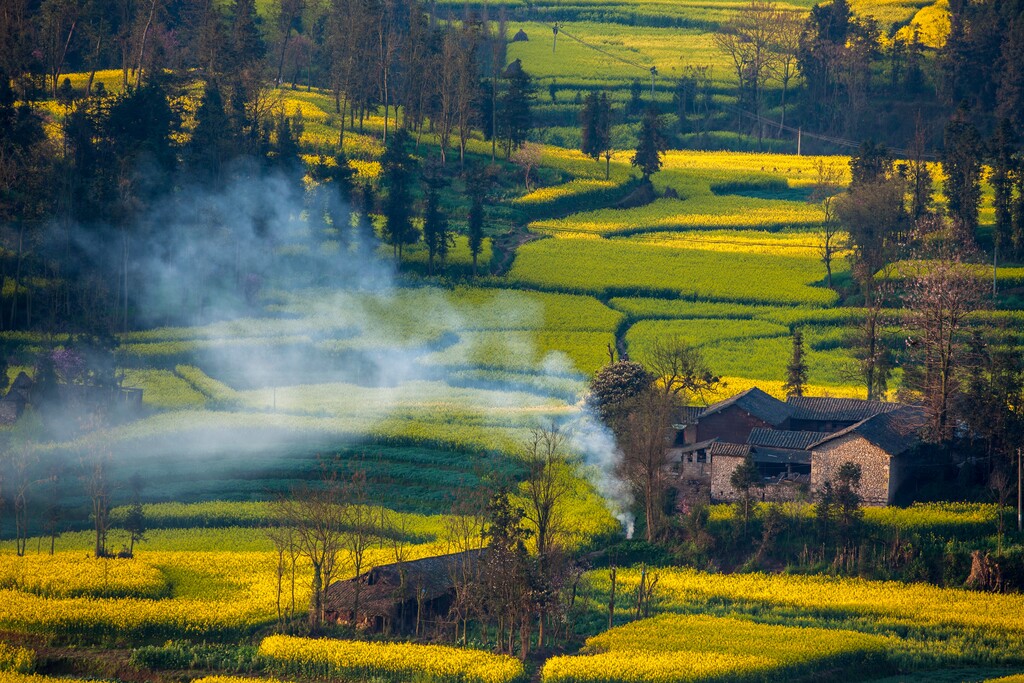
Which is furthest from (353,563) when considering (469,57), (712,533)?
(469,57)

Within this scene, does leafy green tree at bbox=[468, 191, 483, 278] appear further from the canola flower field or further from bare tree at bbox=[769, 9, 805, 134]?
bare tree at bbox=[769, 9, 805, 134]

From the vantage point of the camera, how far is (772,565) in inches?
2184

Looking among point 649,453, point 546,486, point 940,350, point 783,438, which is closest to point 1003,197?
point 940,350

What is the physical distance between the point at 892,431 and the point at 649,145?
6273cm

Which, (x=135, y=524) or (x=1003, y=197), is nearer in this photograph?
(x=135, y=524)

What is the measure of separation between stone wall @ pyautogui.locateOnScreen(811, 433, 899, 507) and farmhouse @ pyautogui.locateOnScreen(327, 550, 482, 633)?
16.7 metres

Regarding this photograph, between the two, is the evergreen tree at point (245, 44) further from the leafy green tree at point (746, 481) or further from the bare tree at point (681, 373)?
the leafy green tree at point (746, 481)

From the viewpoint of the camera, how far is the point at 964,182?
102m

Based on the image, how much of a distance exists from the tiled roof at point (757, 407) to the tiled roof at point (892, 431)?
5371 mm

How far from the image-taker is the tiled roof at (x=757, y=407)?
6675cm

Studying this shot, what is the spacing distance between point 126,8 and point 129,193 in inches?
1681

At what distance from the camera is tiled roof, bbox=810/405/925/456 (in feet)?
194

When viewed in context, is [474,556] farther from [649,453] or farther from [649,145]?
[649,145]

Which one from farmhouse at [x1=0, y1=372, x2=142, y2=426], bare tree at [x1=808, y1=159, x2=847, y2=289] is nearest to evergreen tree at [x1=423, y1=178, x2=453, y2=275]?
bare tree at [x1=808, y1=159, x2=847, y2=289]
